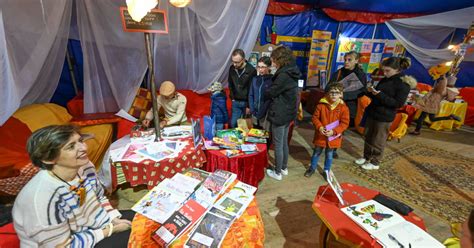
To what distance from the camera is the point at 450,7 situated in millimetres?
5621

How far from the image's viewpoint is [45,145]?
1011 mm

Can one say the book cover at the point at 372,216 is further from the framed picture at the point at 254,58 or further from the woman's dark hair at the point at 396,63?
the framed picture at the point at 254,58

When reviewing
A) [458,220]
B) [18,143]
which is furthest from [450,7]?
[18,143]

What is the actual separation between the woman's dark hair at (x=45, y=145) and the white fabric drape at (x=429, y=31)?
7.20 metres

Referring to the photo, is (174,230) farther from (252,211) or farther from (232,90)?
(232,90)

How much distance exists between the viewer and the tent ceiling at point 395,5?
5.31 metres

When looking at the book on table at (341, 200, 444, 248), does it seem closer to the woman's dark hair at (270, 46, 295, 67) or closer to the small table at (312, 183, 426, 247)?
the small table at (312, 183, 426, 247)

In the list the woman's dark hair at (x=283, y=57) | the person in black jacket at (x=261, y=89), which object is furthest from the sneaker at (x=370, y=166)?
the woman's dark hair at (x=283, y=57)

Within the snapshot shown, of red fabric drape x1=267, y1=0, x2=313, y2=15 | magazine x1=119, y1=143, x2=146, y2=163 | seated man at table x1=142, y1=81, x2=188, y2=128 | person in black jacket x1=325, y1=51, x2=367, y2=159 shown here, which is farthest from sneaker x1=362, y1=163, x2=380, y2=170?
red fabric drape x1=267, y1=0, x2=313, y2=15

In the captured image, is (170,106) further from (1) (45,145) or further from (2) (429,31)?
(2) (429,31)

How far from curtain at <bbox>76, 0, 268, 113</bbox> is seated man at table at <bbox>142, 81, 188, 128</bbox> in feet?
1.48

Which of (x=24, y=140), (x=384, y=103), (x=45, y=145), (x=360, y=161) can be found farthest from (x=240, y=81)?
(x=24, y=140)

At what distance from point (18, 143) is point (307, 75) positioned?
6055 millimetres

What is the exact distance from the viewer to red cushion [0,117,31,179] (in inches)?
88.5
